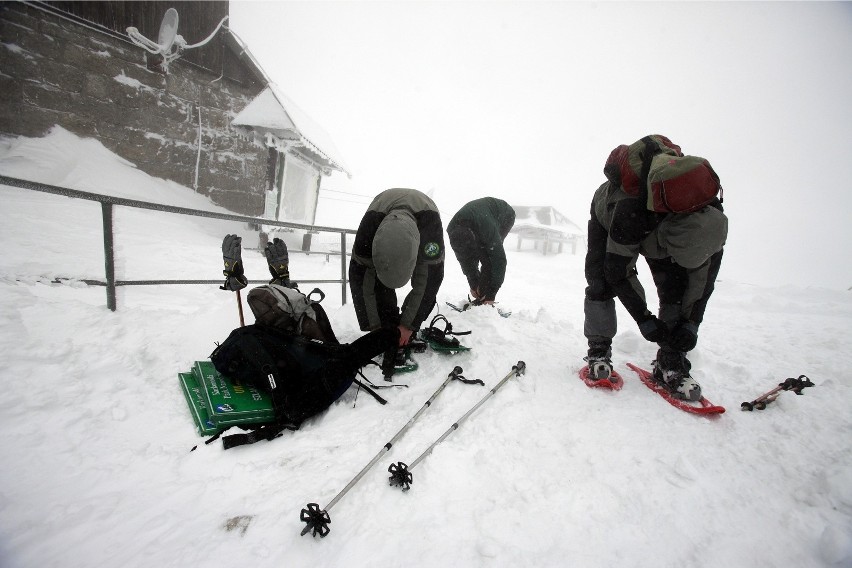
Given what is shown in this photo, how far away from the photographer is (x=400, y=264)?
243cm

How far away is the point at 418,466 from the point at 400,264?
133 cm

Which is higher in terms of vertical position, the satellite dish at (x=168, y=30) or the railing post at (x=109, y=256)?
the satellite dish at (x=168, y=30)

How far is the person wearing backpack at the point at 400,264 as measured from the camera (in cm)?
245

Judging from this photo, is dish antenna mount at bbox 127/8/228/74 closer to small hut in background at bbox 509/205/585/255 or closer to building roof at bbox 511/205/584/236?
small hut in background at bbox 509/205/585/255

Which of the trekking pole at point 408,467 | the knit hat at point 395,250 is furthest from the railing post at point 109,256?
the trekking pole at point 408,467

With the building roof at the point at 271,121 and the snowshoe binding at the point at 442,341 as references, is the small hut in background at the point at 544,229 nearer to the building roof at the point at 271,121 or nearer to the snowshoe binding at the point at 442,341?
the building roof at the point at 271,121

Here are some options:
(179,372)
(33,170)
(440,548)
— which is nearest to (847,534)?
(440,548)

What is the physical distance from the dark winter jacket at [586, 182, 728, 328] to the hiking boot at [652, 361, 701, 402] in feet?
1.30

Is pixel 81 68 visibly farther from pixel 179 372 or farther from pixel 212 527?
pixel 212 527

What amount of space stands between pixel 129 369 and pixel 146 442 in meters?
0.76

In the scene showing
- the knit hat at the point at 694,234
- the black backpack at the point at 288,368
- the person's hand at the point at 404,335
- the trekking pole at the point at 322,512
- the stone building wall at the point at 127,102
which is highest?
the stone building wall at the point at 127,102

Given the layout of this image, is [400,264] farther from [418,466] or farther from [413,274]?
[418,466]

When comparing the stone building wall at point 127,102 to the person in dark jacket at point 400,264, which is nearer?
the person in dark jacket at point 400,264

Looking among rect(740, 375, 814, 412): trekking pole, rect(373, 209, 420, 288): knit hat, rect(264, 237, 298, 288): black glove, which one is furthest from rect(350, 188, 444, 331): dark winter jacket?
rect(740, 375, 814, 412): trekking pole
